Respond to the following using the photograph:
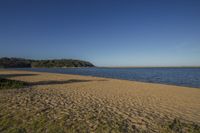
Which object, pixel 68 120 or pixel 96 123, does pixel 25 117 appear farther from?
pixel 96 123

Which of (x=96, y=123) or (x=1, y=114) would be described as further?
(x=1, y=114)

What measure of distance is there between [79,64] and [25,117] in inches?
6771

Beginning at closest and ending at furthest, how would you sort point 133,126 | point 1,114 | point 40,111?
point 133,126, point 1,114, point 40,111

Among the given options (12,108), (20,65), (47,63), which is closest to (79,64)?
(47,63)

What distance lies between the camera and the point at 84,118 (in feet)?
17.3

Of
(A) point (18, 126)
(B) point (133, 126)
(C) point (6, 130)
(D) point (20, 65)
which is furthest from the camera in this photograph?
→ (D) point (20, 65)

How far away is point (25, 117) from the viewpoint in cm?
504

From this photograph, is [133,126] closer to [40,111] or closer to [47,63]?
[40,111]

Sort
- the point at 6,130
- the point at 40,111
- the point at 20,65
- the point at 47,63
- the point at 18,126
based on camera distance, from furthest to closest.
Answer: the point at 47,63 → the point at 20,65 → the point at 40,111 → the point at 18,126 → the point at 6,130

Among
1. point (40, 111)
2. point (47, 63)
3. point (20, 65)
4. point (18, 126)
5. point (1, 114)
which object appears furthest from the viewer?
point (47, 63)

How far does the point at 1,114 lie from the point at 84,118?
289 cm

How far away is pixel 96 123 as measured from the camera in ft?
15.9

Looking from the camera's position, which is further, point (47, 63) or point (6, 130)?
point (47, 63)

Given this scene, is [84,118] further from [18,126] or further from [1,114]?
[1,114]
